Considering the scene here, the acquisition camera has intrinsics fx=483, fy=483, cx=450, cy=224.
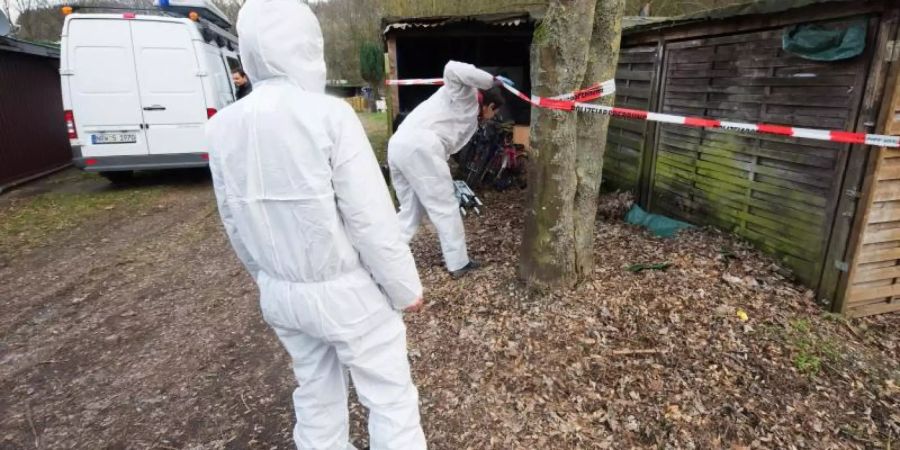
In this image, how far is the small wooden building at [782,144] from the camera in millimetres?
3070

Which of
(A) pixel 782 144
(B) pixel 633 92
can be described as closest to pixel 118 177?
(B) pixel 633 92

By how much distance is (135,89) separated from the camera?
23.0ft

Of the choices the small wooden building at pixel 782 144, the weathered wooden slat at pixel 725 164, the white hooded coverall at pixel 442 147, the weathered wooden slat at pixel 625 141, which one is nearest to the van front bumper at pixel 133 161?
the white hooded coverall at pixel 442 147

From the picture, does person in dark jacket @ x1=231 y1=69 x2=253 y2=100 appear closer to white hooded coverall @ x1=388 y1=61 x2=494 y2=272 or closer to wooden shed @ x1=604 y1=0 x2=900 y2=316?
white hooded coverall @ x1=388 y1=61 x2=494 y2=272

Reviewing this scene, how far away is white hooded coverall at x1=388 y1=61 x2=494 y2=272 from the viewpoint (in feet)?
13.1

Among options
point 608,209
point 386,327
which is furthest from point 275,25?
point 608,209

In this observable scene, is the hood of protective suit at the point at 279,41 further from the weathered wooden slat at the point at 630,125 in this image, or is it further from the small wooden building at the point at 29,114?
the small wooden building at the point at 29,114

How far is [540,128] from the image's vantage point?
3.23 metres

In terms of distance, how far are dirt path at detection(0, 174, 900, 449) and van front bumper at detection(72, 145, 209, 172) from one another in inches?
132

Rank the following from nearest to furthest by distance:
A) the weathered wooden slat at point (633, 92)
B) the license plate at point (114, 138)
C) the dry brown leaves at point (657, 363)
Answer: the dry brown leaves at point (657, 363)
the weathered wooden slat at point (633, 92)
the license plate at point (114, 138)

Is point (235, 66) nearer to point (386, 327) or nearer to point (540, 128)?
point (540, 128)

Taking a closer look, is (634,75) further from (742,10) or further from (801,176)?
(801,176)

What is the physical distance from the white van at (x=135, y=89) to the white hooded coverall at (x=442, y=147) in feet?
15.6

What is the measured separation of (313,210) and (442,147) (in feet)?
8.52
